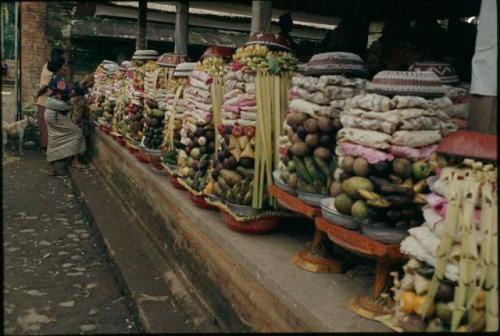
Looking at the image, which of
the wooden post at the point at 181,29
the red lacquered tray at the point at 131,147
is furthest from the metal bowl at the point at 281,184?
the wooden post at the point at 181,29

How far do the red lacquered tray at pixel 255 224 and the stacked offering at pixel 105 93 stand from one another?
5.11 m

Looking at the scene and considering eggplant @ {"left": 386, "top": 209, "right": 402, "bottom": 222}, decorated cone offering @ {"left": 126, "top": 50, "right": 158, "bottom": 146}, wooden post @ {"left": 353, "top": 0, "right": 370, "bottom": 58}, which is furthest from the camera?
decorated cone offering @ {"left": 126, "top": 50, "right": 158, "bottom": 146}

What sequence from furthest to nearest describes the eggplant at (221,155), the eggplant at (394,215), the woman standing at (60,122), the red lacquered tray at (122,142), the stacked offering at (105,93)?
the woman standing at (60,122), the stacked offering at (105,93), the red lacquered tray at (122,142), the eggplant at (221,155), the eggplant at (394,215)

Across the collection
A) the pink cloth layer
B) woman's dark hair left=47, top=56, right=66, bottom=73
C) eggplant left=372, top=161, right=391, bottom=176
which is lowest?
eggplant left=372, top=161, right=391, bottom=176

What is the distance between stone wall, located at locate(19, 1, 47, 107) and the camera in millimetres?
10375

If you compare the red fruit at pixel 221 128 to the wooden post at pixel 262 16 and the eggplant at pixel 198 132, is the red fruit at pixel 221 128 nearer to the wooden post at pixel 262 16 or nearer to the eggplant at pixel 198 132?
the eggplant at pixel 198 132

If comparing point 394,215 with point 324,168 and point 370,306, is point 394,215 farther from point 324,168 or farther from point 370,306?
point 324,168

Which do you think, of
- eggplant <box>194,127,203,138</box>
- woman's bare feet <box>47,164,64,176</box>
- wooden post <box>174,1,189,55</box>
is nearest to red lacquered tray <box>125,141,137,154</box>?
wooden post <box>174,1,189,55</box>

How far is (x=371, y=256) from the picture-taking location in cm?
229

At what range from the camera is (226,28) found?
10945mm

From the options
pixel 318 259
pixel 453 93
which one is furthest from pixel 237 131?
pixel 453 93

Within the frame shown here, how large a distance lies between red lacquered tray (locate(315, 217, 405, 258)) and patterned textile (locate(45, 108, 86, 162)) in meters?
7.33

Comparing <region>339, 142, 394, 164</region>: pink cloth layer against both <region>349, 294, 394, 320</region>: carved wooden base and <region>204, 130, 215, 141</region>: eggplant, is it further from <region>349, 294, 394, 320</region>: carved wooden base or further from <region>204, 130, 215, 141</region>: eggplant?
<region>204, 130, 215, 141</region>: eggplant

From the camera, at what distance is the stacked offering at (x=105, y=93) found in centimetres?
813
